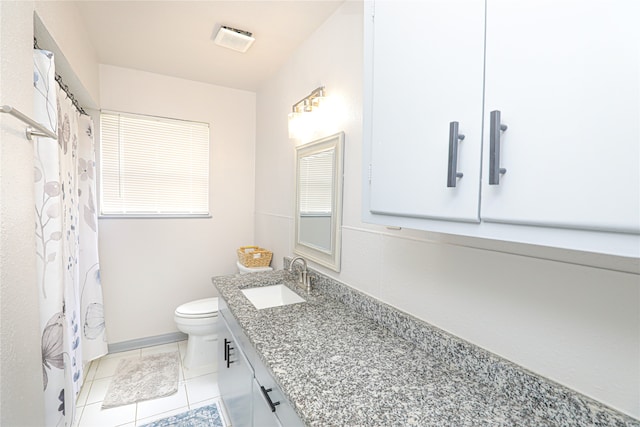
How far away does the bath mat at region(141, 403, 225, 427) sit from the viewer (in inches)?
70.7

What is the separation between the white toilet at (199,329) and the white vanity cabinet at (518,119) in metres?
1.92

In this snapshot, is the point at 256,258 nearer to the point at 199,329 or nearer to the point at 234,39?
the point at 199,329

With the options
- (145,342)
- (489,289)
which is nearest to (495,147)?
(489,289)

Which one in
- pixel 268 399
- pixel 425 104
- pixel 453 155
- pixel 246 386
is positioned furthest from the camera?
pixel 246 386

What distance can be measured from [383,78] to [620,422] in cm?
106

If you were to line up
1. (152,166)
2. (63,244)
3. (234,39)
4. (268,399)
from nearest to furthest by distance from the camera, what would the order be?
1. (268,399)
2. (63,244)
3. (234,39)
4. (152,166)

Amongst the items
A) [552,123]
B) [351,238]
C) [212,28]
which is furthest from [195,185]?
[552,123]

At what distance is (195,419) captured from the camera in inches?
72.4

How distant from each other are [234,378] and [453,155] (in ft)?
5.14

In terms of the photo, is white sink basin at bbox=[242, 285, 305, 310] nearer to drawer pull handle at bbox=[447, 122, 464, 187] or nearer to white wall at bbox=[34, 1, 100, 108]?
drawer pull handle at bbox=[447, 122, 464, 187]

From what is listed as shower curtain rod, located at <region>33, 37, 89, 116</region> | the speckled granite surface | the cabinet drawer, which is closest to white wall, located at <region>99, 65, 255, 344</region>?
shower curtain rod, located at <region>33, 37, 89, 116</region>

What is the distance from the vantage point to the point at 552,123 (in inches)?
21.7

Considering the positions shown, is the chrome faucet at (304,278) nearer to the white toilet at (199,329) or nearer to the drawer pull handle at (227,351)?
the drawer pull handle at (227,351)

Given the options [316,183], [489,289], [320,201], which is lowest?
[489,289]
